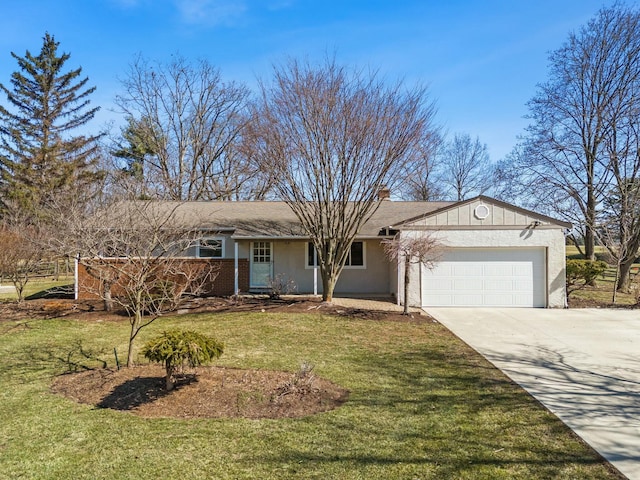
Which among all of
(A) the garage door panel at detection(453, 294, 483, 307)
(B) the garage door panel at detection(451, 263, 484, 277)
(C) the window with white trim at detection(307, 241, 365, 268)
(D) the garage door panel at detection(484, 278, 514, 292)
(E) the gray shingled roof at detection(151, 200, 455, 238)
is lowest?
(A) the garage door panel at detection(453, 294, 483, 307)

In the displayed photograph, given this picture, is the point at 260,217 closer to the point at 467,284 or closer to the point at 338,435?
the point at 467,284

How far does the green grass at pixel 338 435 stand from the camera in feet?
11.6

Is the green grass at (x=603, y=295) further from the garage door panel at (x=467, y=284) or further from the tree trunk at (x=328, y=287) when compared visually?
the tree trunk at (x=328, y=287)

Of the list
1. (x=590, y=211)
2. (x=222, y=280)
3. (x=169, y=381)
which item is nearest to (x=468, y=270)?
(x=222, y=280)

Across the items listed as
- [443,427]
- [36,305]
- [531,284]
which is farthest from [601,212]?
[36,305]

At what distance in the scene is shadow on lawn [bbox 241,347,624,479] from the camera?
3.63 meters

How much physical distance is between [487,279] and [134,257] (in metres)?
10.8

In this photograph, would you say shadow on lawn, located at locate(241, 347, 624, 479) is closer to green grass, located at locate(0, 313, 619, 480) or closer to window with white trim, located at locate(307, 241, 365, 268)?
green grass, located at locate(0, 313, 619, 480)

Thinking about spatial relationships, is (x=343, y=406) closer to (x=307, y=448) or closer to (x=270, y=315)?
(x=307, y=448)

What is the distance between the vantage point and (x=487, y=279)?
13.2 m

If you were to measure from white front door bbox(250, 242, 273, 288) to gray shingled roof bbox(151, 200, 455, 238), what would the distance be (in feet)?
2.85

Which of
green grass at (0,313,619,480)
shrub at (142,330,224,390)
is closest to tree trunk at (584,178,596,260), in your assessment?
green grass at (0,313,619,480)

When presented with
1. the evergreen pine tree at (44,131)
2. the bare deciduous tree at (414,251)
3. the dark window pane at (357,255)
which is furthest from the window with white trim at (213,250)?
the evergreen pine tree at (44,131)

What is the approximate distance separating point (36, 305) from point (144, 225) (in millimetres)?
6393
